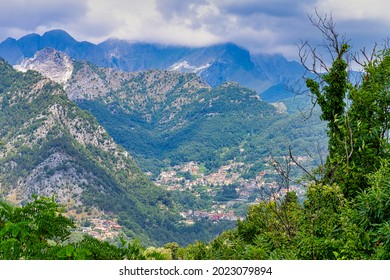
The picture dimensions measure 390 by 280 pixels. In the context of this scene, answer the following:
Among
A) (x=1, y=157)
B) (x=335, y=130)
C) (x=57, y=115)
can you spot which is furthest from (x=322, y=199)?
(x=57, y=115)

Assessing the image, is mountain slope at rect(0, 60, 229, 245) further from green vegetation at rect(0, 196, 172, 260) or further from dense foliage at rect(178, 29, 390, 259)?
green vegetation at rect(0, 196, 172, 260)

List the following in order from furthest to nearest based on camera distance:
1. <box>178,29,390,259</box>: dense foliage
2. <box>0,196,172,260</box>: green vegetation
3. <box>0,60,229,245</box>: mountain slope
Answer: <box>0,60,229,245</box>: mountain slope → <box>178,29,390,259</box>: dense foliage → <box>0,196,172,260</box>: green vegetation

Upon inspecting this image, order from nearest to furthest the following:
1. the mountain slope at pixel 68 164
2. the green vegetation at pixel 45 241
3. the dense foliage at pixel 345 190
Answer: the green vegetation at pixel 45 241, the dense foliage at pixel 345 190, the mountain slope at pixel 68 164

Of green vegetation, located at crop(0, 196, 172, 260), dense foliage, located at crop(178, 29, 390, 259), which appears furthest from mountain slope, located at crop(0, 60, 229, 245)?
green vegetation, located at crop(0, 196, 172, 260)

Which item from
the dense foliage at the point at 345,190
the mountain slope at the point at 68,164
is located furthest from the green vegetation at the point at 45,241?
the mountain slope at the point at 68,164

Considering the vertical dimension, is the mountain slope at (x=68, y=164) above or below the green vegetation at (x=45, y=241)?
above

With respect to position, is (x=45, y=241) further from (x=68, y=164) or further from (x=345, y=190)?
(x=68, y=164)

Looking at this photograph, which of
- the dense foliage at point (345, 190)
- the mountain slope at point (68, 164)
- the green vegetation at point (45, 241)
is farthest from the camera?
the mountain slope at point (68, 164)

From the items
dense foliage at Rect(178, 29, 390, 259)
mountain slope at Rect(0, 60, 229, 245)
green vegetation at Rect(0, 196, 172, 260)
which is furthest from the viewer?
mountain slope at Rect(0, 60, 229, 245)

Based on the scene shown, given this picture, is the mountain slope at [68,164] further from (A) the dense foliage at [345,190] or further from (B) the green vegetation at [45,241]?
(B) the green vegetation at [45,241]

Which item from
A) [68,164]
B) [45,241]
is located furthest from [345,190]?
[68,164]

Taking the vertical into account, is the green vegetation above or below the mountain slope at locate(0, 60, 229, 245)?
below
